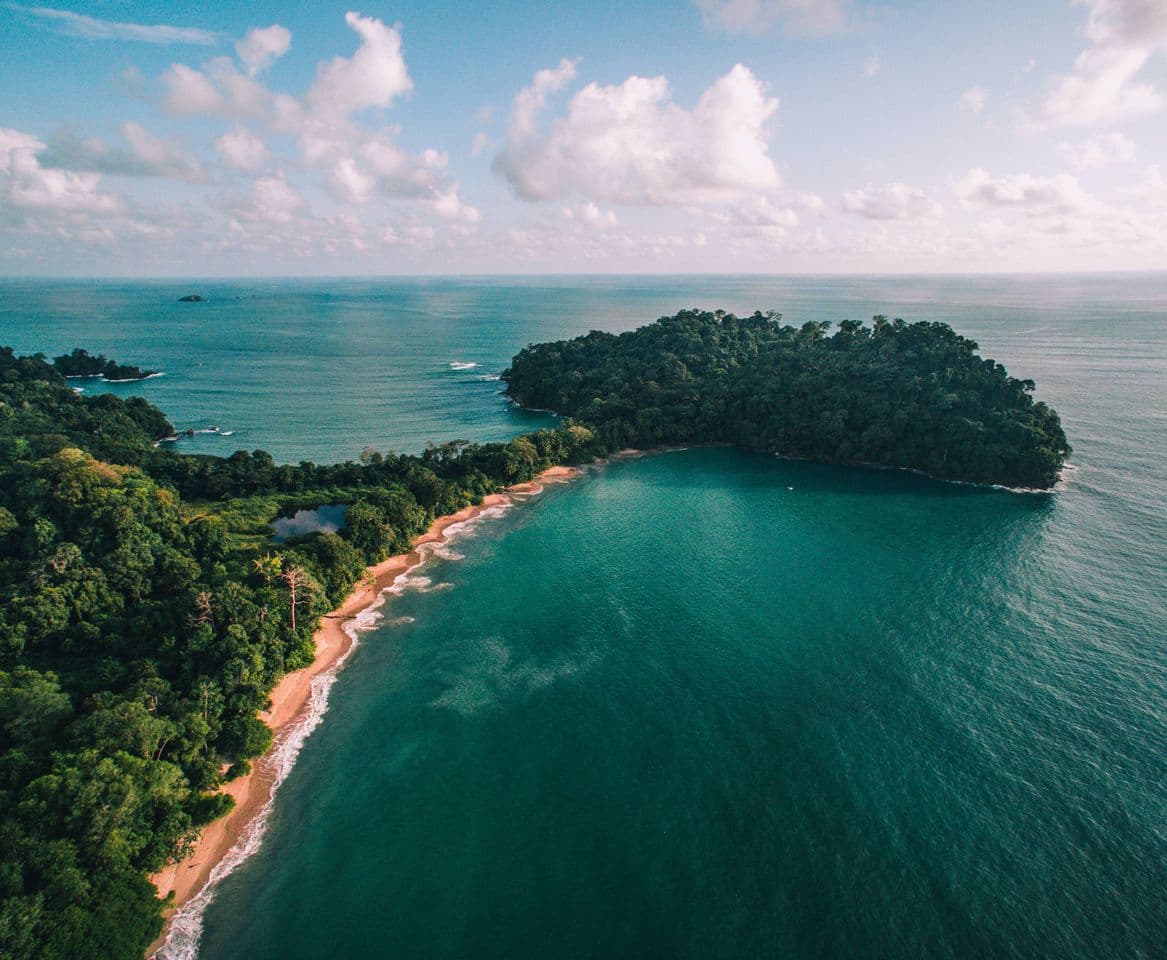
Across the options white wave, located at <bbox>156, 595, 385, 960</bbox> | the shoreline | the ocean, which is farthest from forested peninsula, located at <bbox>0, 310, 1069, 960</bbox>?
the ocean

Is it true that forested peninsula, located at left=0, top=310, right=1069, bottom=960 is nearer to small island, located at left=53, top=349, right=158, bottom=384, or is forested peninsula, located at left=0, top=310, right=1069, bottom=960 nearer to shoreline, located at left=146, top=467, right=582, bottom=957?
shoreline, located at left=146, top=467, right=582, bottom=957

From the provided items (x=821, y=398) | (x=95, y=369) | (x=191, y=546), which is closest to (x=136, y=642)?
(x=191, y=546)

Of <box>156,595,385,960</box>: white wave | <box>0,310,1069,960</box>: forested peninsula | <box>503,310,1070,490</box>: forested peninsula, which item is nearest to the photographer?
<box>156,595,385,960</box>: white wave

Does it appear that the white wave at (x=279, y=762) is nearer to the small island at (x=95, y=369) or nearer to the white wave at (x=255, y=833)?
the white wave at (x=255, y=833)

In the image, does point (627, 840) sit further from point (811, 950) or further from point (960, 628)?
point (960, 628)

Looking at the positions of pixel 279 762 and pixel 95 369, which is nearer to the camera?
pixel 279 762

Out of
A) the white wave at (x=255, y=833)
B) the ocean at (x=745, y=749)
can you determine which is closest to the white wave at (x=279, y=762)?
the white wave at (x=255, y=833)

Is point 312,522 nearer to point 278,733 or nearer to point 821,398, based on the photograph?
point 278,733
